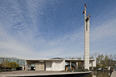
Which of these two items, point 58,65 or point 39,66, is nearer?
point 58,65

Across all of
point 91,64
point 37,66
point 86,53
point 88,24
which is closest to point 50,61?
point 37,66

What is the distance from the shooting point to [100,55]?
61.2m

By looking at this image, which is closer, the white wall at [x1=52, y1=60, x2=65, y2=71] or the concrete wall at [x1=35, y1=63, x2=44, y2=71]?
the white wall at [x1=52, y1=60, x2=65, y2=71]

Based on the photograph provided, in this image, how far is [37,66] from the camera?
105 ft

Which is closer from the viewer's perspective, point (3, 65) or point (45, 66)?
point (45, 66)

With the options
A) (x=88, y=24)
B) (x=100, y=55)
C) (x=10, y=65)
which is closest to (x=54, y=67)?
(x=88, y=24)

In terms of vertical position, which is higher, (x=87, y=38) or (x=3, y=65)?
(x=87, y=38)

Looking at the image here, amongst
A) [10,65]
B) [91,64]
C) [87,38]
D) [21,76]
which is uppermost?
[87,38]

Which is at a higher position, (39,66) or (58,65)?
(58,65)

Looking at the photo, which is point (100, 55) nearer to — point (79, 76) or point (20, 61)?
point (79, 76)

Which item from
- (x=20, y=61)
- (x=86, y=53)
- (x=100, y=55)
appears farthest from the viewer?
(x=20, y=61)

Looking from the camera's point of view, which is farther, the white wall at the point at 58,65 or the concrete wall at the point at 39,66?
the concrete wall at the point at 39,66

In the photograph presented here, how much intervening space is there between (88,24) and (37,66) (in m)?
21.6

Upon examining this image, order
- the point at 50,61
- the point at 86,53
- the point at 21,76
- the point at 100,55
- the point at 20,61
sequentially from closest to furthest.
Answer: the point at 21,76 < the point at 86,53 < the point at 50,61 < the point at 100,55 < the point at 20,61
